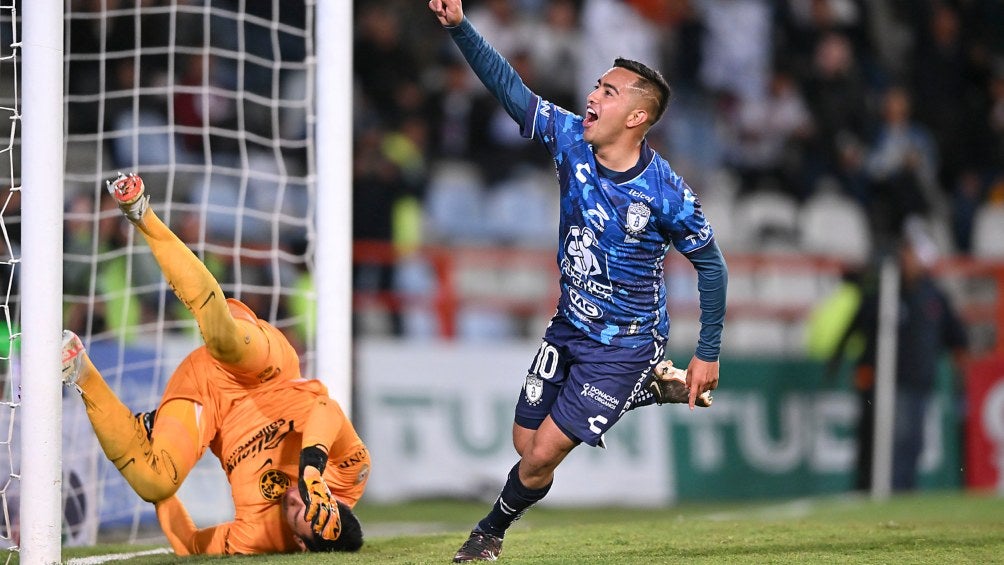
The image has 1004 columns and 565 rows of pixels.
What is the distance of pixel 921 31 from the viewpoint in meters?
17.2

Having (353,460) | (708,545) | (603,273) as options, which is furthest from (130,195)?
(708,545)

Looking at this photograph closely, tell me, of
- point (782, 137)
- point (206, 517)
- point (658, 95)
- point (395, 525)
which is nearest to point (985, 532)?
point (658, 95)

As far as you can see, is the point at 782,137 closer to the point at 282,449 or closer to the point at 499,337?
the point at 499,337

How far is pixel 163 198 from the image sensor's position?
11414 mm

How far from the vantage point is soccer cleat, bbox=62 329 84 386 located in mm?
5516

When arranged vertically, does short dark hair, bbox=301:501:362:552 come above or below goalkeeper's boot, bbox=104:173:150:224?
below

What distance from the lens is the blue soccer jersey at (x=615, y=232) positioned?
5.67m

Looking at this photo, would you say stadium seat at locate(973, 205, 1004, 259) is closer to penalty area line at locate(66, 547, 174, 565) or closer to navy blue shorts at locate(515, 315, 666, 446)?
navy blue shorts at locate(515, 315, 666, 446)

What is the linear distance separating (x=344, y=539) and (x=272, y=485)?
444mm

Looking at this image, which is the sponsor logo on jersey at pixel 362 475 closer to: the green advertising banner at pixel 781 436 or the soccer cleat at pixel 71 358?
the soccer cleat at pixel 71 358

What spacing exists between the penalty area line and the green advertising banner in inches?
248

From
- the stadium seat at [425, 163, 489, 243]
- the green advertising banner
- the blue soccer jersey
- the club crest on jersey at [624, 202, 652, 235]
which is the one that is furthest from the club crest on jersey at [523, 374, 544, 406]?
the stadium seat at [425, 163, 489, 243]

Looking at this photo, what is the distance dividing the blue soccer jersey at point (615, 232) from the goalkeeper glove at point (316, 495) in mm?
1269

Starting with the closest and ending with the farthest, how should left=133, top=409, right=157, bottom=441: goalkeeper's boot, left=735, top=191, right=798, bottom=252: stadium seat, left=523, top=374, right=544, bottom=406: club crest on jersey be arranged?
1. left=523, top=374, right=544, bottom=406: club crest on jersey
2. left=133, top=409, right=157, bottom=441: goalkeeper's boot
3. left=735, top=191, right=798, bottom=252: stadium seat
